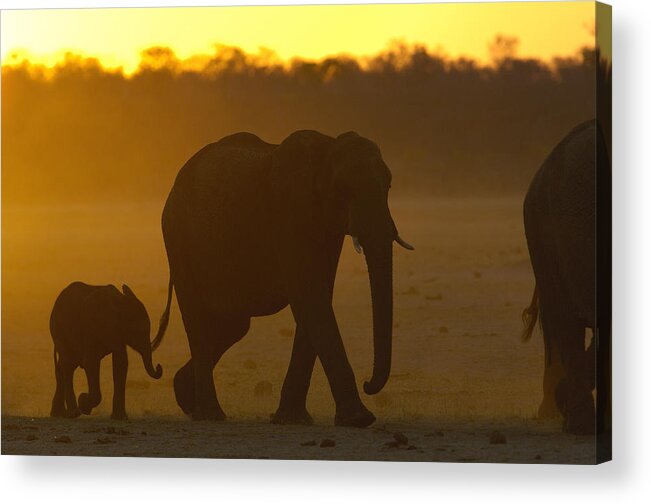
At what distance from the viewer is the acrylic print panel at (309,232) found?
39.6 feet

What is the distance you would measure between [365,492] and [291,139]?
2.23 metres

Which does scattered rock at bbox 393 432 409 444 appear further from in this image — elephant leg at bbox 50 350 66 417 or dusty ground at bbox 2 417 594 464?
elephant leg at bbox 50 350 66 417

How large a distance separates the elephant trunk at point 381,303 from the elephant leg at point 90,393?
1.80 m

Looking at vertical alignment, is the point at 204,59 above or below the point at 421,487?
above

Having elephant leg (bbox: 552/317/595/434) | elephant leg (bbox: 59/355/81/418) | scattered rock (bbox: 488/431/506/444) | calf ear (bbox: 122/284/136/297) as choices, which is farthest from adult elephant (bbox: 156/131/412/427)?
elephant leg (bbox: 552/317/595/434)

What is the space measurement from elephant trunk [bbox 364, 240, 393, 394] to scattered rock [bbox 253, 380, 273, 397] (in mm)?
673

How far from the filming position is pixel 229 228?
41.5 feet

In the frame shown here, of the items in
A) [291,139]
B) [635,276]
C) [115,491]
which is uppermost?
[291,139]

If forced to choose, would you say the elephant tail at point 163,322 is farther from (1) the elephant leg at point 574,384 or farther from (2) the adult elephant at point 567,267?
(1) the elephant leg at point 574,384

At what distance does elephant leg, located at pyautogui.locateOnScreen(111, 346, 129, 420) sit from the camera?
12547 millimetres

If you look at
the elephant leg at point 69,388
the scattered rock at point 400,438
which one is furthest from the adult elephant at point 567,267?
the elephant leg at point 69,388

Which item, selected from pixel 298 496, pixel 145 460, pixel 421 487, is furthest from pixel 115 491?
pixel 421 487

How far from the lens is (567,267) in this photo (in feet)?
39.5

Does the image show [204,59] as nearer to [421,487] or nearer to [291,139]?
Result: [291,139]
